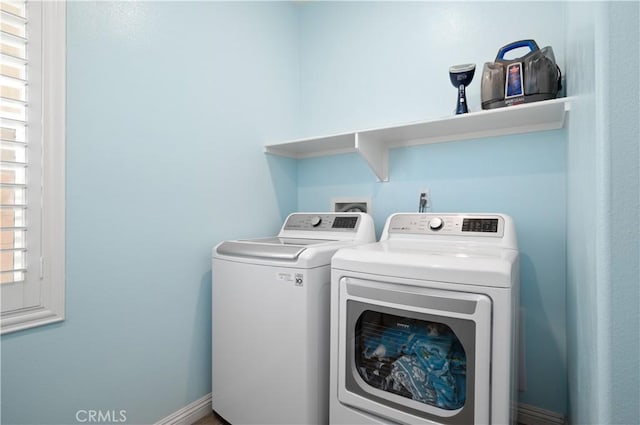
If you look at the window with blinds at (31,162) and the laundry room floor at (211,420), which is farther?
the laundry room floor at (211,420)

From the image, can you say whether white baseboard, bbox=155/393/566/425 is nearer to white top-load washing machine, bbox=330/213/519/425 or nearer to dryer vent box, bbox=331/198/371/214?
white top-load washing machine, bbox=330/213/519/425

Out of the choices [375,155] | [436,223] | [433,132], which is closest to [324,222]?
[375,155]

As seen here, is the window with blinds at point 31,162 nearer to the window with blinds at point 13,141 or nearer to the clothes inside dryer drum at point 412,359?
the window with blinds at point 13,141

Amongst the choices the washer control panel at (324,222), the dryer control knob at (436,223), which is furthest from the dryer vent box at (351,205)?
the dryer control knob at (436,223)

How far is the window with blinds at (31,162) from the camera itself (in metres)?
1.10

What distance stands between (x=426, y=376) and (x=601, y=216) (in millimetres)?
798

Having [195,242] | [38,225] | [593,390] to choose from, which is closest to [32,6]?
[38,225]

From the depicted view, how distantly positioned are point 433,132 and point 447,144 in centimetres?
14

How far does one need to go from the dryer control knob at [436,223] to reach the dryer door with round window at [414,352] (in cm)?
56

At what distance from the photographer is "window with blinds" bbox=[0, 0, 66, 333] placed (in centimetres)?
110

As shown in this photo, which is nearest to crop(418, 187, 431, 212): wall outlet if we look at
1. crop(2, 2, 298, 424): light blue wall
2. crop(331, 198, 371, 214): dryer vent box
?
crop(331, 198, 371, 214): dryer vent box

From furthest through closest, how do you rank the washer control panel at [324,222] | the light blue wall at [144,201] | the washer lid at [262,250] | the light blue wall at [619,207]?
the washer control panel at [324,222] < the washer lid at [262,250] < the light blue wall at [144,201] < the light blue wall at [619,207]

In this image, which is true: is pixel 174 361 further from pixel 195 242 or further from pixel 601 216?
pixel 601 216

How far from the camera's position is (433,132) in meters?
1.78
